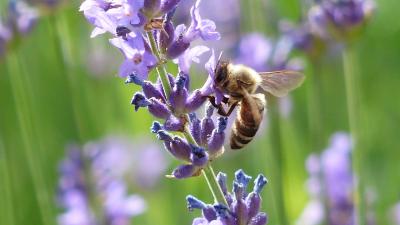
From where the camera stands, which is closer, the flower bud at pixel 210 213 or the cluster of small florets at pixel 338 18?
the flower bud at pixel 210 213

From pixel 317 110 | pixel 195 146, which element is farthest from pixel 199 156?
pixel 317 110

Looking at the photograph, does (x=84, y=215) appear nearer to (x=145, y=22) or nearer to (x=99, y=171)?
(x=99, y=171)

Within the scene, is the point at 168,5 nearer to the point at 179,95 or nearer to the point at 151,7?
the point at 151,7

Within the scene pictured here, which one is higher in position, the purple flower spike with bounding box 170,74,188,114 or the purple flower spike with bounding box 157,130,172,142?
the purple flower spike with bounding box 170,74,188,114

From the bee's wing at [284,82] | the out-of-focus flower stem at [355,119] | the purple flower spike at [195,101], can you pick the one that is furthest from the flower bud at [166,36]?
the out-of-focus flower stem at [355,119]

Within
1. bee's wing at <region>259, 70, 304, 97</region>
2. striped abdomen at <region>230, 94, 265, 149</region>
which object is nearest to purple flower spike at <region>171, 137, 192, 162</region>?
striped abdomen at <region>230, 94, 265, 149</region>

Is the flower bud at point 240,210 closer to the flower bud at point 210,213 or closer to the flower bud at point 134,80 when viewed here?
the flower bud at point 210,213

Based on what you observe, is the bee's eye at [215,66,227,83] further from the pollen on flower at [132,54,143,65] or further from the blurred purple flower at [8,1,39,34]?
the blurred purple flower at [8,1,39,34]

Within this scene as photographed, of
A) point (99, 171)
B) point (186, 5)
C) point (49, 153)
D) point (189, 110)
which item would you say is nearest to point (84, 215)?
point (99, 171)
